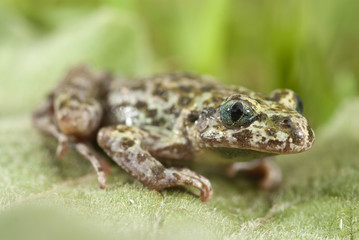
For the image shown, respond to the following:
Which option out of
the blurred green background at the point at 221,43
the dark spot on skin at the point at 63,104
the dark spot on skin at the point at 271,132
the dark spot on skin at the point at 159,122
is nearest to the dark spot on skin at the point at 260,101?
the dark spot on skin at the point at 271,132

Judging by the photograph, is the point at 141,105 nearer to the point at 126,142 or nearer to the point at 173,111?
the point at 173,111

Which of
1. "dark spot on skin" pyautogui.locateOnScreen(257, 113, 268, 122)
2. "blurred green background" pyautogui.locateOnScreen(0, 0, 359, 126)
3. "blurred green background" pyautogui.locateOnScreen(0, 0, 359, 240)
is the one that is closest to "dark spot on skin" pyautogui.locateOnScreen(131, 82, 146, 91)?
"blurred green background" pyautogui.locateOnScreen(0, 0, 359, 240)

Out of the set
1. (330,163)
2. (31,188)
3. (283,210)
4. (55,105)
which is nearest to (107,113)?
(55,105)

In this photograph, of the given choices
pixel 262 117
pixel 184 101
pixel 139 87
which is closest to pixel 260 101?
pixel 262 117

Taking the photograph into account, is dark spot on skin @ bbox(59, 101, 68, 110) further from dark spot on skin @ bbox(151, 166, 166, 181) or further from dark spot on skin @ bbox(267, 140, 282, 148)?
dark spot on skin @ bbox(267, 140, 282, 148)

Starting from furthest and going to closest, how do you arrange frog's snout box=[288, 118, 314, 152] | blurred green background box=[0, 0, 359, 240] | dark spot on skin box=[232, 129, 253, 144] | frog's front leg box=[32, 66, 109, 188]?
frog's front leg box=[32, 66, 109, 188] → dark spot on skin box=[232, 129, 253, 144] → frog's snout box=[288, 118, 314, 152] → blurred green background box=[0, 0, 359, 240]

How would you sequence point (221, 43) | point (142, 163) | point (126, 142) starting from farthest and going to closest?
point (221, 43), point (126, 142), point (142, 163)
